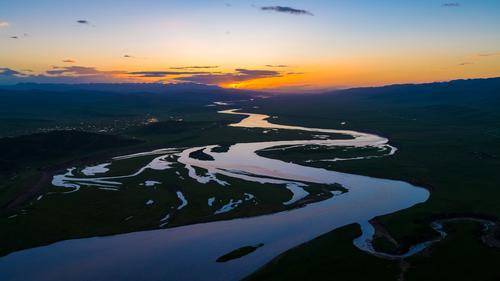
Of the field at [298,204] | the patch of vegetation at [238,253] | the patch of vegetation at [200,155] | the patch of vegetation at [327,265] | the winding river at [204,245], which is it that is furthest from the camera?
the patch of vegetation at [200,155]

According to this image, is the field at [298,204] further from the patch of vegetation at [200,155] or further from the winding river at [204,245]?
the patch of vegetation at [200,155]

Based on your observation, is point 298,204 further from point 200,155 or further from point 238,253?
point 200,155

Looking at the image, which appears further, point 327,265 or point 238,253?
point 238,253

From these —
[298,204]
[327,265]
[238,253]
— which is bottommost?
[298,204]

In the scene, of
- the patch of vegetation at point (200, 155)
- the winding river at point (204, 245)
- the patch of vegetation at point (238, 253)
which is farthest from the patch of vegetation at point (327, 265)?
the patch of vegetation at point (200, 155)

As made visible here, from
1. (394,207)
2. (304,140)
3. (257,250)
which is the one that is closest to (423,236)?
(394,207)

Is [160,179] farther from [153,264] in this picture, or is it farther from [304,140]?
[304,140]

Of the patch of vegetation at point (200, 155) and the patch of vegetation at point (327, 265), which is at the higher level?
the patch of vegetation at point (327, 265)

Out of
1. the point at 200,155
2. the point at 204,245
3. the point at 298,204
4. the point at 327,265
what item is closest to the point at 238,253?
the point at 204,245

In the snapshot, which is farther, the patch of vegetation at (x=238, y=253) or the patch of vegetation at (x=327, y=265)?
the patch of vegetation at (x=238, y=253)

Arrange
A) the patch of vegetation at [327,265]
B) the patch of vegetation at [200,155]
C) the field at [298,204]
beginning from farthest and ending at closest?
1. the patch of vegetation at [200,155]
2. the field at [298,204]
3. the patch of vegetation at [327,265]

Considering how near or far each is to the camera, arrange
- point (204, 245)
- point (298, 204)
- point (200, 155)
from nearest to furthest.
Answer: point (204, 245)
point (298, 204)
point (200, 155)

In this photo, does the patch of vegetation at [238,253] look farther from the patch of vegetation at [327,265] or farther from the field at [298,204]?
the field at [298,204]
